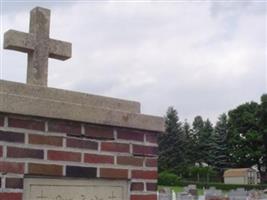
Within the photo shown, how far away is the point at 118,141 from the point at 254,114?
5844 cm

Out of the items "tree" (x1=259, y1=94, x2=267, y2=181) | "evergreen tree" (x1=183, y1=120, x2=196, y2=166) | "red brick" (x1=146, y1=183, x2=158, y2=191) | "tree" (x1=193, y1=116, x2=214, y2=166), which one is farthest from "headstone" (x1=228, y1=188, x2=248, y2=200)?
"tree" (x1=193, y1=116, x2=214, y2=166)

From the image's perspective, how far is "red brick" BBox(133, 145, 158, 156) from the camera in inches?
132

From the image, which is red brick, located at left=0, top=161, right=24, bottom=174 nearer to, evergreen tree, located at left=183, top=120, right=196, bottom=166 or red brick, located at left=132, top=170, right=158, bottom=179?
red brick, located at left=132, top=170, right=158, bottom=179

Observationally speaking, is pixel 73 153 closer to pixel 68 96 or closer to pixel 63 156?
pixel 63 156

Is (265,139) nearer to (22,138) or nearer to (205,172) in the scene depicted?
(205,172)

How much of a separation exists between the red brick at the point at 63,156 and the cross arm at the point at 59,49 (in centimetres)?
67

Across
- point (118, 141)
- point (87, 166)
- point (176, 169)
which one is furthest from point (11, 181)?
point (176, 169)

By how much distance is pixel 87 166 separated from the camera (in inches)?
121

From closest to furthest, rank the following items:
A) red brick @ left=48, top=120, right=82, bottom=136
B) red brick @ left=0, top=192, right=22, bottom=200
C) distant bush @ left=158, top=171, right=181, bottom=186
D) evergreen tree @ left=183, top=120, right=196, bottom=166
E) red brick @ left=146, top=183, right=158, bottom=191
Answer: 1. red brick @ left=0, top=192, right=22, bottom=200
2. red brick @ left=48, top=120, right=82, bottom=136
3. red brick @ left=146, top=183, right=158, bottom=191
4. distant bush @ left=158, top=171, right=181, bottom=186
5. evergreen tree @ left=183, top=120, right=196, bottom=166

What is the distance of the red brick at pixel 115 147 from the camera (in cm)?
320

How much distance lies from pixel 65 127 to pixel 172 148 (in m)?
53.6

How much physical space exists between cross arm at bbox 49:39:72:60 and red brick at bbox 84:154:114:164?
0.68m

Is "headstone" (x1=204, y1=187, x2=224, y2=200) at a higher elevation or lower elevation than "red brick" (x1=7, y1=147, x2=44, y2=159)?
lower

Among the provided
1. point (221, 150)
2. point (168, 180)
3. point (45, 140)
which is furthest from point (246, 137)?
point (45, 140)
